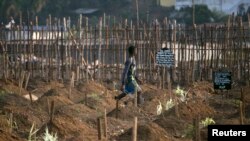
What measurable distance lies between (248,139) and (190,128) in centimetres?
216

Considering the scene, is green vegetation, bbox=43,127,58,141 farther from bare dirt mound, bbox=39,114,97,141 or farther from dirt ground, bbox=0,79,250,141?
bare dirt mound, bbox=39,114,97,141

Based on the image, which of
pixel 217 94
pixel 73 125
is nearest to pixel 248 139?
pixel 73 125

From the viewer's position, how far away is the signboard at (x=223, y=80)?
45.4 ft

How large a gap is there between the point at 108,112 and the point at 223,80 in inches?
113

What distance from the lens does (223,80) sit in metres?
13.9

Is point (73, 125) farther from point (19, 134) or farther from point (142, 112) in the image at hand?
point (142, 112)

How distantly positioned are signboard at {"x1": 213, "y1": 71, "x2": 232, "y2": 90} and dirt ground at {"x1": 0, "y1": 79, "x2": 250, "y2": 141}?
56 cm

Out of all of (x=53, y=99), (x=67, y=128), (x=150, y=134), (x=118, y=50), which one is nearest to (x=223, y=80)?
(x=150, y=134)

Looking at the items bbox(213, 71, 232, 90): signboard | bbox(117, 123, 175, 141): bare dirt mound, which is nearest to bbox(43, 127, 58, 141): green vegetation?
bbox(117, 123, 175, 141): bare dirt mound

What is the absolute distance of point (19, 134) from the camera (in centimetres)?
1184

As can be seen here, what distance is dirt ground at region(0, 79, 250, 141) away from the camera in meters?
11.3

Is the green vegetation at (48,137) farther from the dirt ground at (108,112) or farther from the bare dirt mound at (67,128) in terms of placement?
the bare dirt mound at (67,128)

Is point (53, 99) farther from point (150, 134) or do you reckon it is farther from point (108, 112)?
point (150, 134)

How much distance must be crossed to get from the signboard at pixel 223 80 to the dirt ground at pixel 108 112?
0.56m
